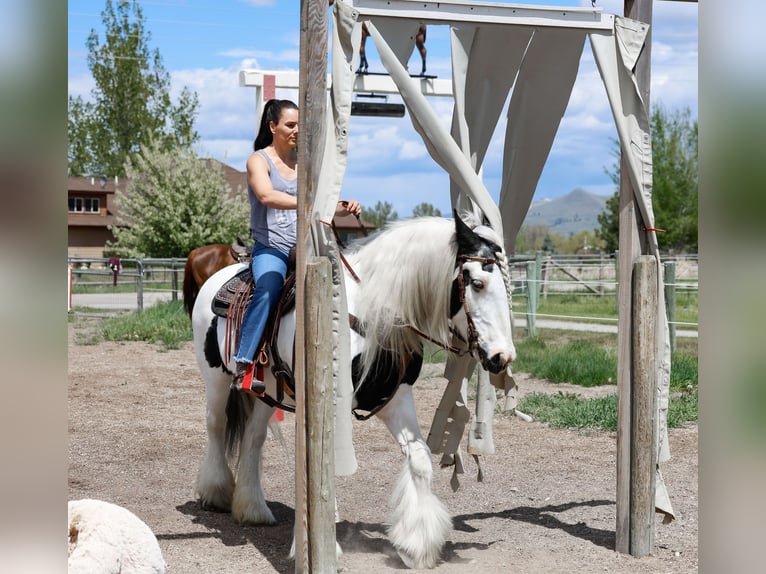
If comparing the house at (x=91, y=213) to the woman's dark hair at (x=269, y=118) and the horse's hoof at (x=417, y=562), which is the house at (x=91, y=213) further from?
the horse's hoof at (x=417, y=562)

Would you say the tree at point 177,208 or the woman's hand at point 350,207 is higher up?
the tree at point 177,208

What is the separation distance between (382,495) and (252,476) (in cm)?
106

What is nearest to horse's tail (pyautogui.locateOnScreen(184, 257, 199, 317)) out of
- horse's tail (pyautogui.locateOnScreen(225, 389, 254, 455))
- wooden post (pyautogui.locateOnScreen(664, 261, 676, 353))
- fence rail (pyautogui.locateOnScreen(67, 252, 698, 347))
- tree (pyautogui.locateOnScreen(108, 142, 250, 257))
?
fence rail (pyautogui.locateOnScreen(67, 252, 698, 347))

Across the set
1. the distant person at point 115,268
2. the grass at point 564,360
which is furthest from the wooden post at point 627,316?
the distant person at point 115,268

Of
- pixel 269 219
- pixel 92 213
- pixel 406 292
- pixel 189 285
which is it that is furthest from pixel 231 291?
pixel 92 213

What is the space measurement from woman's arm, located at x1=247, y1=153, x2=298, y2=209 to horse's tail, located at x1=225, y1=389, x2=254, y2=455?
150cm

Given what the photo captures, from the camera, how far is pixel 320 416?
384 cm

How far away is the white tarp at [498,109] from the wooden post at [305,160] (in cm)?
7

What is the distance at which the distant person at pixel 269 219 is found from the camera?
175 inches

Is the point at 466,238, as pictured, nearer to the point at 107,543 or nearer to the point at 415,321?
the point at 415,321

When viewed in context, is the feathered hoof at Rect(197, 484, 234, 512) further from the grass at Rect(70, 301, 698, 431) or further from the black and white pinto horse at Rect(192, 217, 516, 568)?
the grass at Rect(70, 301, 698, 431)

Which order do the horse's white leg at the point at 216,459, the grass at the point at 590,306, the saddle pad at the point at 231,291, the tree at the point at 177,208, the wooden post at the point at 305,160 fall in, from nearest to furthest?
the wooden post at the point at 305,160
the saddle pad at the point at 231,291
the horse's white leg at the point at 216,459
the grass at the point at 590,306
the tree at the point at 177,208

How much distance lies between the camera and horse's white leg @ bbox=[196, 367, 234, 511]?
5320mm

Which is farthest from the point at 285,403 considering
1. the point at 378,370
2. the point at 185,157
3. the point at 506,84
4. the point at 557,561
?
the point at 185,157
